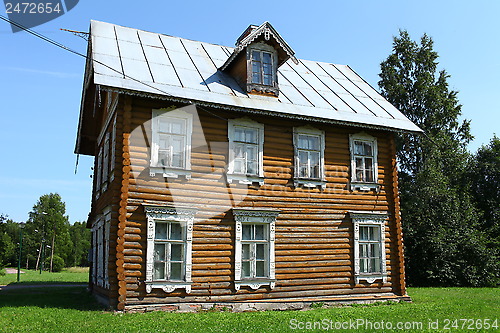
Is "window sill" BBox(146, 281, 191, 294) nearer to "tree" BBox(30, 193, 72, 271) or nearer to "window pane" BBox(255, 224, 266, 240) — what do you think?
"window pane" BBox(255, 224, 266, 240)

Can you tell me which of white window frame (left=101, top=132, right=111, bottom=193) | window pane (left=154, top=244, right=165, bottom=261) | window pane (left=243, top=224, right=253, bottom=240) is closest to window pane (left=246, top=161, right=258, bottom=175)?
window pane (left=243, top=224, right=253, bottom=240)

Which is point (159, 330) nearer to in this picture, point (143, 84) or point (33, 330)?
point (33, 330)

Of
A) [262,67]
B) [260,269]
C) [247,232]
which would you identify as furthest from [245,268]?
[262,67]

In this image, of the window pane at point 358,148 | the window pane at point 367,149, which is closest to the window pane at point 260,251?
the window pane at point 358,148

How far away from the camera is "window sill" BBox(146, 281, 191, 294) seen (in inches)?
495

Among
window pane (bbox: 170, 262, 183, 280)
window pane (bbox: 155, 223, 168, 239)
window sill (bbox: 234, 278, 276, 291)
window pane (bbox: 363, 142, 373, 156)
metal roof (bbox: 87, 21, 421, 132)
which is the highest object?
metal roof (bbox: 87, 21, 421, 132)

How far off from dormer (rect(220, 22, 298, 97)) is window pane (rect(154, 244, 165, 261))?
565 cm

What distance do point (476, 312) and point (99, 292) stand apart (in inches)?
465

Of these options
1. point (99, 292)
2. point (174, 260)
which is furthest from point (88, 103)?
point (174, 260)

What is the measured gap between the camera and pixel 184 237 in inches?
523

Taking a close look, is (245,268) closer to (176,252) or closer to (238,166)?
(176,252)

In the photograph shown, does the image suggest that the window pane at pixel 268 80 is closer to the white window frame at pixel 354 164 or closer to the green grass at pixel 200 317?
the white window frame at pixel 354 164

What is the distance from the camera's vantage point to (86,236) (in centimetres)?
10700

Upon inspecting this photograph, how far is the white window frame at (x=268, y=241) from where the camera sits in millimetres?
13734
